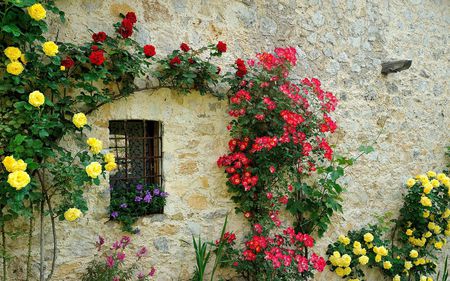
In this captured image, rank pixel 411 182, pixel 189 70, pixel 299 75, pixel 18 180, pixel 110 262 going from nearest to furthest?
1. pixel 18 180
2. pixel 110 262
3. pixel 189 70
4. pixel 299 75
5. pixel 411 182

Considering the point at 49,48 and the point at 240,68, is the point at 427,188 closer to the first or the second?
the point at 240,68

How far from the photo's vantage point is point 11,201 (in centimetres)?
208

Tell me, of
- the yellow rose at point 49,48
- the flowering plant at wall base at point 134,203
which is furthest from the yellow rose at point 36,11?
the flowering plant at wall base at point 134,203

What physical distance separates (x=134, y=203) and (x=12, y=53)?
135 cm

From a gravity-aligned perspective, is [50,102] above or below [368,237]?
above

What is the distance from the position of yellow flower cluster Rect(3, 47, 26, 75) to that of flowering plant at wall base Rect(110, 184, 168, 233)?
110 centimetres

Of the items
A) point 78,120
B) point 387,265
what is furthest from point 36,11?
point 387,265

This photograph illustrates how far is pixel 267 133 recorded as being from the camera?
3.19 meters

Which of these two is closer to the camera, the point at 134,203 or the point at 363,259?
the point at 134,203

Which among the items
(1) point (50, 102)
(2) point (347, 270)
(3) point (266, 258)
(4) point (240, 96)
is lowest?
(2) point (347, 270)

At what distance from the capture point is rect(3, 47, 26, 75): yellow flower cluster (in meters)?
2.13

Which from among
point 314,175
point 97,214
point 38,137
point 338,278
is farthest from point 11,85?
point 338,278

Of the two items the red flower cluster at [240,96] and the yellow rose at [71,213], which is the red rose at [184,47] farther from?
the yellow rose at [71,213]

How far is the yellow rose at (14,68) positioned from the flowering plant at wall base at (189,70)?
0.92m
